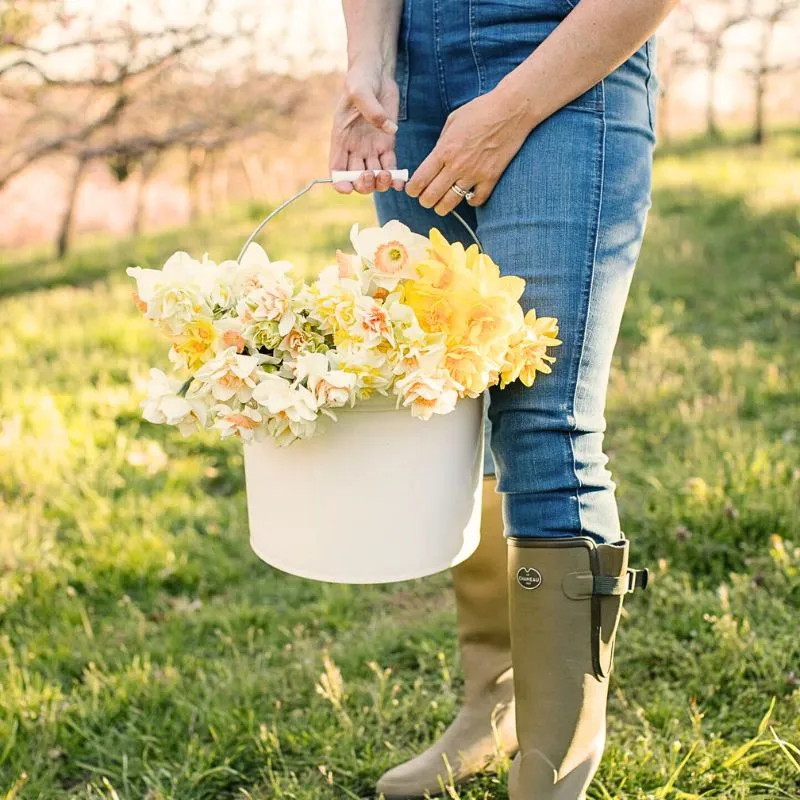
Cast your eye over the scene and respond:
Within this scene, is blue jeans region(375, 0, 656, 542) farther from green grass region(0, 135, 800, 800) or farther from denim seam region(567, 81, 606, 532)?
green grass region(0, 135, 800, 800)

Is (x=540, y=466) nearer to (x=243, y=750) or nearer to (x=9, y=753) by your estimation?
(x=243, y=750)

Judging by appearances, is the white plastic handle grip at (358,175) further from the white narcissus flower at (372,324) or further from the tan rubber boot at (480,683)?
the tan rubber boot at (480,683)

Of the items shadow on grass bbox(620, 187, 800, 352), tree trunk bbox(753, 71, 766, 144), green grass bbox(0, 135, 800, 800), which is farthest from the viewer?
tree trunk bbox(753, 71, 766, 144)

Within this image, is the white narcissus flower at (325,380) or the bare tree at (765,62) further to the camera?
the bare tree at (765,62)

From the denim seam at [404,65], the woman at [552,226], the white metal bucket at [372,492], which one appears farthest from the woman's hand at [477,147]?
the white metal bucket at [372,492]

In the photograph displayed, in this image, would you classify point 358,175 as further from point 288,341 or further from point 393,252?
point 288,341

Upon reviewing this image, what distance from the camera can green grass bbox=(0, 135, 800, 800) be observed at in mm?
1875

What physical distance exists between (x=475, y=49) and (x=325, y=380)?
1.95 ft

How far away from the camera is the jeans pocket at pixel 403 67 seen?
1.60m

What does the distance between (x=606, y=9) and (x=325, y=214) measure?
25.6ft

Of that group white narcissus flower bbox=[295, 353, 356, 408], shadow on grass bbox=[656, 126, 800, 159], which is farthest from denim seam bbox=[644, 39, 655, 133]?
shadow on grass bbox=[656, 126, 800, 159]

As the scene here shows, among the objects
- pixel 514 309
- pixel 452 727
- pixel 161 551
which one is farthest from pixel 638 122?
pixel 161 551

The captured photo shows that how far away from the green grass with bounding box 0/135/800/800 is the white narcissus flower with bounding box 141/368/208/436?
0.78m

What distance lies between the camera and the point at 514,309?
1.30 m
